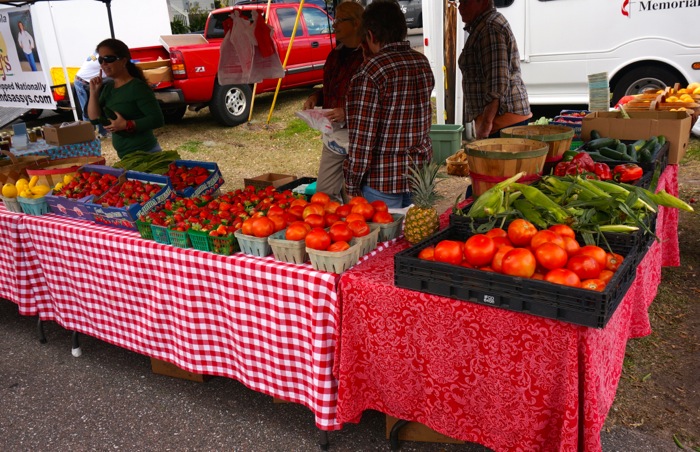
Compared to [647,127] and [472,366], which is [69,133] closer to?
[472,366]

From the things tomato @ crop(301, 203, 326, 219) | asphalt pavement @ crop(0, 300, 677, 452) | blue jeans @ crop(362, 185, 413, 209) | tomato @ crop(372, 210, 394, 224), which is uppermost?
tomato @ crop(301, 203, 326, 219)

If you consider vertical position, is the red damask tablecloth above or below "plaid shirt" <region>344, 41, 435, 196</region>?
below

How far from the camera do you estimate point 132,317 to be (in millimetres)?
3244

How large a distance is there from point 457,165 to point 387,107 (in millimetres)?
4298

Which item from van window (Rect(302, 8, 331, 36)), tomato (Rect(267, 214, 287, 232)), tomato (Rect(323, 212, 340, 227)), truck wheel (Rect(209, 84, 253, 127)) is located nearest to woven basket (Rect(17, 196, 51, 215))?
tomato (Rect(267, 214, 287, 232))

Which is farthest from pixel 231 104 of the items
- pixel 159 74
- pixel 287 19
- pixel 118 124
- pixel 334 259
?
pixel 334 259

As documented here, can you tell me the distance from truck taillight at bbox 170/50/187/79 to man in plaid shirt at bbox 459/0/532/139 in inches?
272

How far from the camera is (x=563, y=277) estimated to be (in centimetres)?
185

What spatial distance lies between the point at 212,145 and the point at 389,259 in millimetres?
8512

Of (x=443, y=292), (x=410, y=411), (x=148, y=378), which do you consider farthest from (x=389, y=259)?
(x=148, y=378)

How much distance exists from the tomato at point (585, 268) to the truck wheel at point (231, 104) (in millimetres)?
9796

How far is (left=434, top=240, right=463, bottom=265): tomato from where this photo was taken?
6.82ft

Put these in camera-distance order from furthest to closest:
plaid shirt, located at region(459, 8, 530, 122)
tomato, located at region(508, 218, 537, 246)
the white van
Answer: the white van < plaid shirt, located at region(459, 8, 530, 122) < tomato, located at region(508, 218, 537, 246)

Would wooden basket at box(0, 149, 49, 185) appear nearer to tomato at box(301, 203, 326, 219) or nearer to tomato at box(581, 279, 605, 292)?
tomato at box(301, 203, 326, 219)
